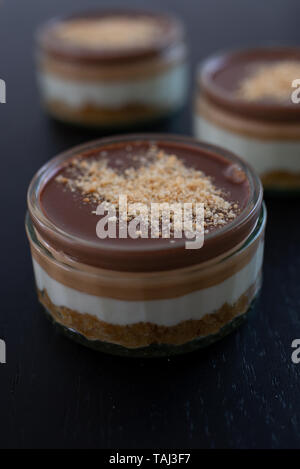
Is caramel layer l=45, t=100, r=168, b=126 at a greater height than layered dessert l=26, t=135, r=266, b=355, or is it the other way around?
layered dessert l=26, t=135, r=266, b=355

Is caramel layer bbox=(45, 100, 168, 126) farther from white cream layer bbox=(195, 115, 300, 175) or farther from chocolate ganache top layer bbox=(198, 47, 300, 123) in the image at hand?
white cream layer bbox=(195, 115, 300, 175)

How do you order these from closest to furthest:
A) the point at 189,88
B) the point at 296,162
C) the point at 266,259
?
the point at 266,259 < the point at 296,162 < the point at 189,88

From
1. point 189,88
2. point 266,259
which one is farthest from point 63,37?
point 266,259

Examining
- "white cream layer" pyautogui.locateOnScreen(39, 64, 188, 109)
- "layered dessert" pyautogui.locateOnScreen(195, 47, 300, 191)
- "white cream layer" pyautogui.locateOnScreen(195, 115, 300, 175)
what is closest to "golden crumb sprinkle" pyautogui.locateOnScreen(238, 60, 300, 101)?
"layered dessert" pyautogui.locateOnScreen(195, 47, 300, 191)

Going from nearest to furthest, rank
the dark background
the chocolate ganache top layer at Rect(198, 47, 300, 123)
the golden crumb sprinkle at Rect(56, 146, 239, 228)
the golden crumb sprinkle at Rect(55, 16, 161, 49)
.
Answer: the dark background < the golden crumb sprinkle at Rect(56, 146, 239, 228) < the chocolate ganache top layer at Rect(198, 47, 300, 123) < the golden crumb sprinkle at Rect(55, 16, 161, 49)

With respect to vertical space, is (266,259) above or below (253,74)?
below

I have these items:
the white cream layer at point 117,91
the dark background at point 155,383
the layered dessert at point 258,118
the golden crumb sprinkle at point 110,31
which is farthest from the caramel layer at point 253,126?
the golden crumb sprinkle at point 110,31

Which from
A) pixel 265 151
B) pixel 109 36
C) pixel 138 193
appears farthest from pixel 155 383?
pixel 109 36
